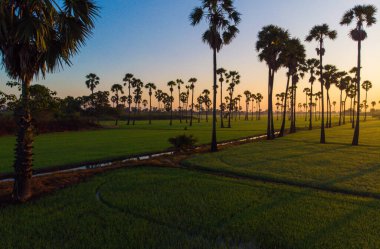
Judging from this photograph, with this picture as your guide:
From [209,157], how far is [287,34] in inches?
1049

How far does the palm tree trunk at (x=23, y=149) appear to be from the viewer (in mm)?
10695

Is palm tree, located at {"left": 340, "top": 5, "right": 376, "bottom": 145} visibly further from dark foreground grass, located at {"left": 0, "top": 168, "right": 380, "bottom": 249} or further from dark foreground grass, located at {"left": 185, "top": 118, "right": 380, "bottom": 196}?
dark foreground grass, located at {"left": 0, "top": 168, "right": 380, "bottom": 249}

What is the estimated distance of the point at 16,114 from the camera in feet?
35.2

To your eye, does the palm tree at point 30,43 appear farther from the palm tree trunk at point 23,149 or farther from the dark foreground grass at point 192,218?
the dark foreground grass at point 192,218

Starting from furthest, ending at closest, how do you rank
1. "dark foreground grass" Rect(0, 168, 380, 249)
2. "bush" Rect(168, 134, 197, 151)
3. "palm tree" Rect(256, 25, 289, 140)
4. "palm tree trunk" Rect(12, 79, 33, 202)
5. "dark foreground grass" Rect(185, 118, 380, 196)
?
"palm tree" Rect(256, 25, 289, 140) → "bush" Rect(168, 134, 197, 151) → "dark foreground grass" Rect(185, 118, 380, 196) → "palm tree trunk" Rect(12, 79, 33, 202) → "dark foreground grass" Rect(0, 168, 380, 249)

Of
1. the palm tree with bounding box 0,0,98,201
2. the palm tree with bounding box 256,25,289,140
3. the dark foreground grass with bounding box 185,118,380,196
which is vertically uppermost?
the palm tree with bounding box 256,25,289,140

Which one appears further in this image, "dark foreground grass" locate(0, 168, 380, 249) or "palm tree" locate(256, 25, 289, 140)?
"palm tree" locate(256, 25, 289, 140)

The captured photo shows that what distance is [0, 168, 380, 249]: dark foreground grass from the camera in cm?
761

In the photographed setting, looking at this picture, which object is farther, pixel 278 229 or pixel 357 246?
pixel 278 229

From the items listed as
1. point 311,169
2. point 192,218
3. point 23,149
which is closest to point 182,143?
point 311,169

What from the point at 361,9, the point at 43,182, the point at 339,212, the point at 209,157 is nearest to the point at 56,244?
the point at 43,182

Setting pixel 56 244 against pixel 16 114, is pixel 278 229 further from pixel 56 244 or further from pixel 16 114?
pixel 16 114

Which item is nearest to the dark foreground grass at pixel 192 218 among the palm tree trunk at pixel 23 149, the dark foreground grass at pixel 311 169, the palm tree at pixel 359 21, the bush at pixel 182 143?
the palm tree trunk at pixel 23 149

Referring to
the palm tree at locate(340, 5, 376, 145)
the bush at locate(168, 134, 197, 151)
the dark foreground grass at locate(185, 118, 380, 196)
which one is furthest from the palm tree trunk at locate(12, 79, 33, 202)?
the palm tree at locate(340, 5, 376, 145)
